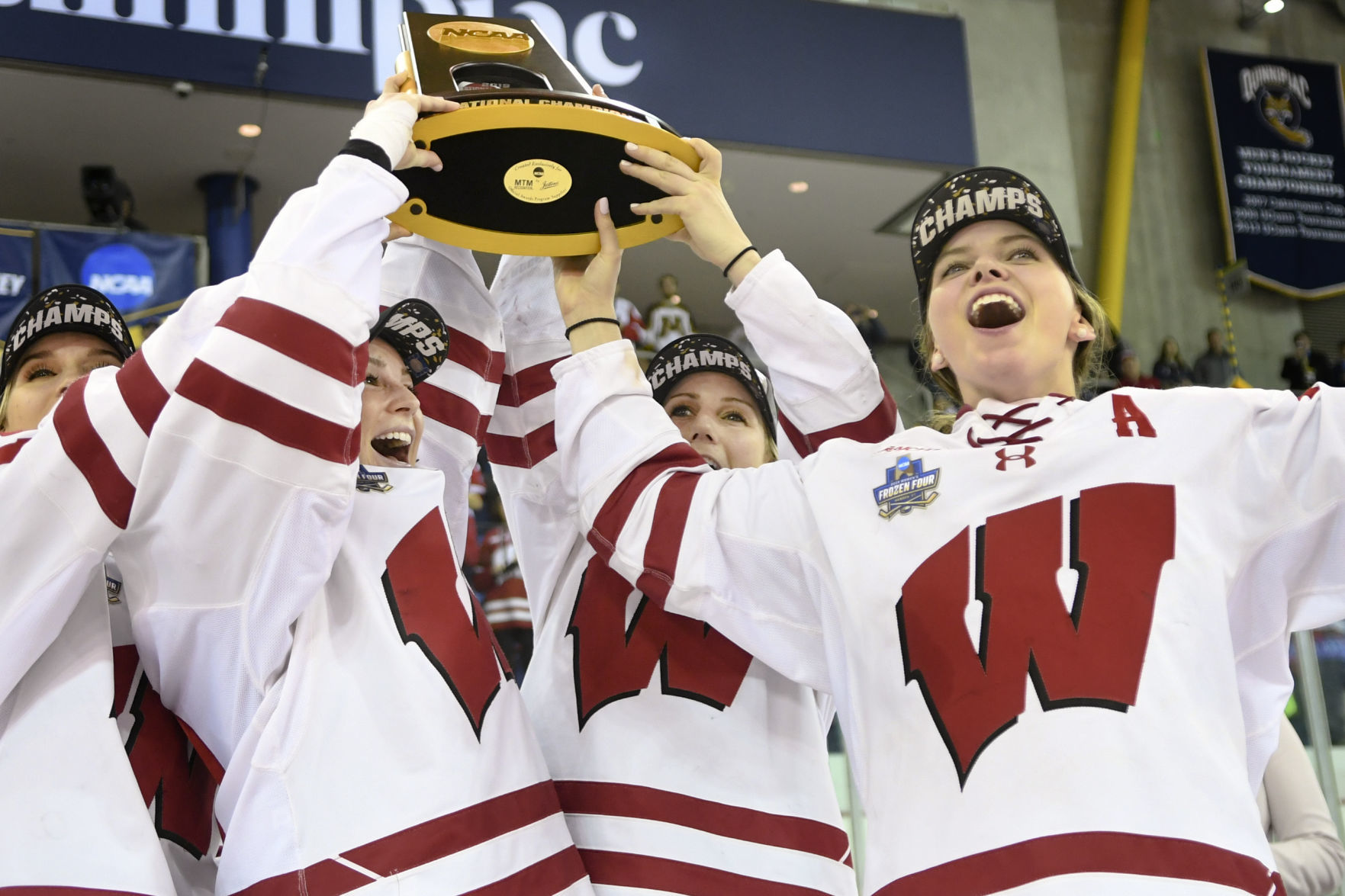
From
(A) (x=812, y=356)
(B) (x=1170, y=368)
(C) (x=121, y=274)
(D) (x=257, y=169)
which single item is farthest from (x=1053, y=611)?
(B) (x=1170, y=368)

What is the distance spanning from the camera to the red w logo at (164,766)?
1772mm

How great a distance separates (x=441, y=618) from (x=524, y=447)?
2.19 feet

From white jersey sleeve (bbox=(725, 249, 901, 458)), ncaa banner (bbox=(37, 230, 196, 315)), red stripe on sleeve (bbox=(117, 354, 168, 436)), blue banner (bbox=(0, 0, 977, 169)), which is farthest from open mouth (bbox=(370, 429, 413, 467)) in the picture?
blue banner (bbox=(0, 0, 977, 169))

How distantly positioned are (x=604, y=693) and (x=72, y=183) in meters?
9.18

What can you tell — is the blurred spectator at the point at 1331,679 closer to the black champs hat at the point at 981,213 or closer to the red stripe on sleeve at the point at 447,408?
the black champs hat at the point at 981,213

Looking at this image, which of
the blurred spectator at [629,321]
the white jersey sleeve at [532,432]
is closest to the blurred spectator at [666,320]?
the blurred spectator at [629,321]

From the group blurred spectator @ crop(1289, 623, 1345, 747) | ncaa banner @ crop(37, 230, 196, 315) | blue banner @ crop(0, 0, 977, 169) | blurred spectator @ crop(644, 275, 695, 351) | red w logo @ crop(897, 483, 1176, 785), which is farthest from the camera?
blurred spectator @ crop(644, 275, 695, 351)

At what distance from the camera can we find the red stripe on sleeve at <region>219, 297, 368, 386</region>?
164 centimetres

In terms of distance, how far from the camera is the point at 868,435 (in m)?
2.08

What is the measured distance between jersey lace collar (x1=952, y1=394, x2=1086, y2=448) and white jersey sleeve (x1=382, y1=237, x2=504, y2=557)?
0.95m

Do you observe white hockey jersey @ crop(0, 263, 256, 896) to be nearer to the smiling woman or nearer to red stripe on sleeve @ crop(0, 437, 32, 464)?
red stripe on sleeve @ crop(0, 437, 32, 464)

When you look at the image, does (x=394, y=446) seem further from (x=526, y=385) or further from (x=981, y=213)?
(x=981, y=213)

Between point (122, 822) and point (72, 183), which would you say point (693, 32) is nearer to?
point (72, 183)

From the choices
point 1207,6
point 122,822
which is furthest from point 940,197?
point 1207,6
